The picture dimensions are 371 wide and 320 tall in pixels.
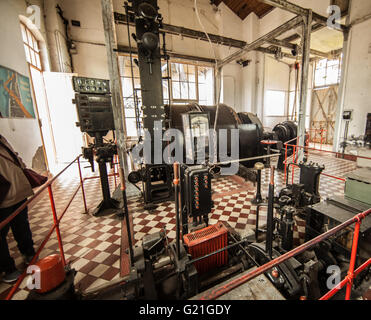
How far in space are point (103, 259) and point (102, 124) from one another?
229 cm

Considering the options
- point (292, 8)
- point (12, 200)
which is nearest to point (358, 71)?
A: point (292, 8)

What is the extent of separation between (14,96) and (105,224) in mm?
3530

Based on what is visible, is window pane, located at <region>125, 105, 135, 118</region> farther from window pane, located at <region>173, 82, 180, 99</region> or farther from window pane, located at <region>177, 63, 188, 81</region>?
window pane, located at <region>177, 63, 188, 81</region>

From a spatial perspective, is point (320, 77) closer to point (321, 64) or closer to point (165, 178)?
point (321, 64)

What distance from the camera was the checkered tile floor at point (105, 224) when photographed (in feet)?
7.62

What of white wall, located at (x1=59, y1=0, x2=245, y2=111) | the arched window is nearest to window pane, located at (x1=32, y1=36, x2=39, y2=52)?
the arched window

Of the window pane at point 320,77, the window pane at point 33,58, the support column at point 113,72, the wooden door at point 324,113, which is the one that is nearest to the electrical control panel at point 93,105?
the support column at point 113,72

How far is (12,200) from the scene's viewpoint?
190cm

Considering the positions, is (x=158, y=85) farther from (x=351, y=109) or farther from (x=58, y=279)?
→ (x=351, y=109)

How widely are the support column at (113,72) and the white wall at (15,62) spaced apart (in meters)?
2.07

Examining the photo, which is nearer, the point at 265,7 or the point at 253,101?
the point at 265,7

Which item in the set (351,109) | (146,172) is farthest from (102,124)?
(351,109)

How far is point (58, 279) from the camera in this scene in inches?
59.6

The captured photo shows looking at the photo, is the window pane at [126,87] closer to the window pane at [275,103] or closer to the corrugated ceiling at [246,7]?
the corrugated ceiling at [246,7]
